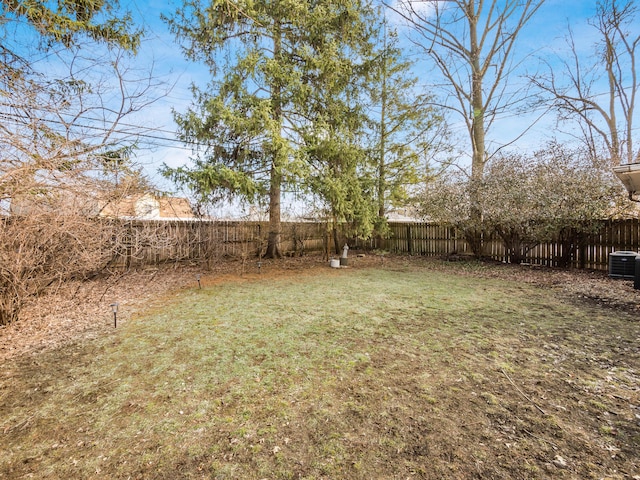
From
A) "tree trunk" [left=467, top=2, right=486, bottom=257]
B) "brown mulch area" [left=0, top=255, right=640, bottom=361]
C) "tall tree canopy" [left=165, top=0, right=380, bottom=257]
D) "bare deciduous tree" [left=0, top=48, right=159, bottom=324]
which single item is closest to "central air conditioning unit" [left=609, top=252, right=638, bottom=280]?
"brown mulch area" [left=0, top=255, right=640, bottom=361]

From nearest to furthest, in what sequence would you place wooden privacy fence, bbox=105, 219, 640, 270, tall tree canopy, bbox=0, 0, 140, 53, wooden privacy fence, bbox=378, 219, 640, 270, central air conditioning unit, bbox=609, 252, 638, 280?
tall tree canopy, bbox=0, 0, 140, 53 < central air conditioning unit, bbox=609, 252, 638, 280 < wooden privacy fence, bbox=105, 219, 640, 270 < wooden privacy fence, bbox=378, 219, 640, 270

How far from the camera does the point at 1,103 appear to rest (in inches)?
98.0

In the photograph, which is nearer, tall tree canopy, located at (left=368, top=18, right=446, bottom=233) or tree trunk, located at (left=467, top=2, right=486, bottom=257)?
tree trunk, located at (left=467, top=2, right=486, bottom=257)

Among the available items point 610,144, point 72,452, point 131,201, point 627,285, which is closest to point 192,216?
point 131,201

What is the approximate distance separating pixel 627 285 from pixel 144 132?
8744mm

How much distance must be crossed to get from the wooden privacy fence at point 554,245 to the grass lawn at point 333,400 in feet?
16.6

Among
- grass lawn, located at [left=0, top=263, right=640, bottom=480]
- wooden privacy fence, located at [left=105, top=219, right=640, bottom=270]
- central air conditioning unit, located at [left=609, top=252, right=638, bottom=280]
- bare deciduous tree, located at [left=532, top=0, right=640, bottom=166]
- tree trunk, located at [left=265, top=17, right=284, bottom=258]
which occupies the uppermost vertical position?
bare deciduous tree, located at [left=532, top=0, right=640, bottom=166]

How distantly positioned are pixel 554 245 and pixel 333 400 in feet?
29.9

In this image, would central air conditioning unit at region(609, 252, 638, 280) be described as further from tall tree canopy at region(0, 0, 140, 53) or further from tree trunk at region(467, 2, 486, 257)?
tall tree canopy at region(0, 0, 140, 53)

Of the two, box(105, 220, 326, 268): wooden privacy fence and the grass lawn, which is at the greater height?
box(105, 220, 326, 268): wooden privacy fence

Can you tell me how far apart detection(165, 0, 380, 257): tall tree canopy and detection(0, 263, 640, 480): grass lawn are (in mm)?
5260

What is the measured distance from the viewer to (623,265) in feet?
21.3

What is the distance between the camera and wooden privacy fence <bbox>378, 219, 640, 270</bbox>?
7.60 m

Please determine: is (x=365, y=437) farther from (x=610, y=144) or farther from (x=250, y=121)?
(x=610, y=144)
